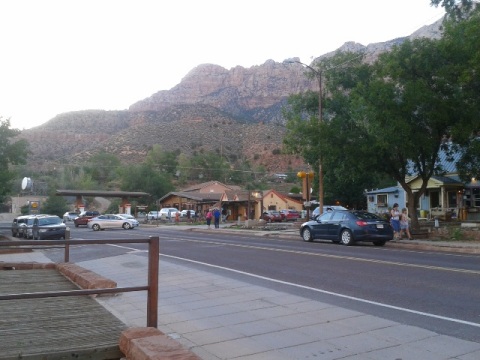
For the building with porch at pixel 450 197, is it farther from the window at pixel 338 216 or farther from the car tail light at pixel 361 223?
the car tail light at pixel 361 223

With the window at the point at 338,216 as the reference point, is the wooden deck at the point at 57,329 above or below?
below

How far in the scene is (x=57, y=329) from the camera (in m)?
6.18

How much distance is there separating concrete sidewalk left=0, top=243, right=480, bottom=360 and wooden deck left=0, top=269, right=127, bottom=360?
0.61 metres

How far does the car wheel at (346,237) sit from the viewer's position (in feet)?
76.5

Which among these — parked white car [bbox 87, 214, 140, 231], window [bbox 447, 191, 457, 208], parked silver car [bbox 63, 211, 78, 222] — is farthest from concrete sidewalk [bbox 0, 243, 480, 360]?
parked silver car [bbox 63, 211, 78, 222]

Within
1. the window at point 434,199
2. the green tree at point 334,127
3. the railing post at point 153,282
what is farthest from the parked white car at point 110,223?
the railing post at point 153,282

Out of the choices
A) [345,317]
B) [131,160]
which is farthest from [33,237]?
[131,160]

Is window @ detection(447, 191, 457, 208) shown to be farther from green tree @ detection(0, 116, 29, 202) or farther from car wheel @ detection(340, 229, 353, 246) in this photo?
green tree @ detection(0, 116, 29, 202)

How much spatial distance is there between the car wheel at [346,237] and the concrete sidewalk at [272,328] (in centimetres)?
1300

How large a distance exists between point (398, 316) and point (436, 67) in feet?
65.9

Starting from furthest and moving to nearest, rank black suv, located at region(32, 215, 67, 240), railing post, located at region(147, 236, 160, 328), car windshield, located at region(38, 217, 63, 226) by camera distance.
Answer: car windshield, located at region(38, 217, 63, 226) < black suv, located at region(32, 215, 67, 240) < railing post, located at region(147, 236, 160, 328)

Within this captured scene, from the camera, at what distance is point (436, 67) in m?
25.8

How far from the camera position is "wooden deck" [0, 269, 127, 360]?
212 inches

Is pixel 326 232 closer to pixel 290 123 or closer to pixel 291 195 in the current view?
pixel 290 123
